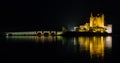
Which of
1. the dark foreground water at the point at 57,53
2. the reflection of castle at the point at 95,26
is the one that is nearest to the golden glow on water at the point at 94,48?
the dark foreground water at the point at 57,53

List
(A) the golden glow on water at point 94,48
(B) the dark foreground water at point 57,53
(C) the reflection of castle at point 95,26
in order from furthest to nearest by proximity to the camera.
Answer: (C) the reflection of castle at point 95,26 → (A) the golden glow on water at point 94,48 → (B) the dark foreground water at point 57,53

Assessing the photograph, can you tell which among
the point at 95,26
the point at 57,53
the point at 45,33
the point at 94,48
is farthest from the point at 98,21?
the point at 57,53

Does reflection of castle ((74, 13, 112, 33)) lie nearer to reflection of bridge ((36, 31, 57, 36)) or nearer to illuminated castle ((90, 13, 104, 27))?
illuminated castle ((90, 13, 104, 27))

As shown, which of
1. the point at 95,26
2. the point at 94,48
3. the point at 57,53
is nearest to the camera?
the point at 57,53

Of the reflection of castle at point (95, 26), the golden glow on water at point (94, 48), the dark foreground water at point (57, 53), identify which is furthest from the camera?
the reflection of castle at point (95, 26)

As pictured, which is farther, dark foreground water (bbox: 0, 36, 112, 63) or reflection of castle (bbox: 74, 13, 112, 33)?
reflection of castle (bbox: 74, 13, 112, 33)

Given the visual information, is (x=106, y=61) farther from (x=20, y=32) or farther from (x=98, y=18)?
(x=20, y=32)

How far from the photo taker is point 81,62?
19.9 m

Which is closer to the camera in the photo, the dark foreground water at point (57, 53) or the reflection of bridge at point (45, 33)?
the dark foreground water at point (57, 53)

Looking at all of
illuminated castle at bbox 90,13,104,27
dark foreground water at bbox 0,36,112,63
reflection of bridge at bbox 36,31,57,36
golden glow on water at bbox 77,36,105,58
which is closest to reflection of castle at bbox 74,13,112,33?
illuminated castle at bbox 90,13,104,27

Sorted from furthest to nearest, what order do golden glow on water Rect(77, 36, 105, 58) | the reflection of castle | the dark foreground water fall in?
the reflection of castle → golden glow on water Rect(77, 36, 105, 58) → the dark foreground water

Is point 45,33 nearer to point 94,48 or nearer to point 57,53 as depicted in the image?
point 94,48

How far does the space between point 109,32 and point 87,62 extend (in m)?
99.6

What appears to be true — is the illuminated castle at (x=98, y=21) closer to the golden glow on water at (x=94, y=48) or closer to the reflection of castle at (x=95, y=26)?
the reflection of castle at (x=95, y=26)
